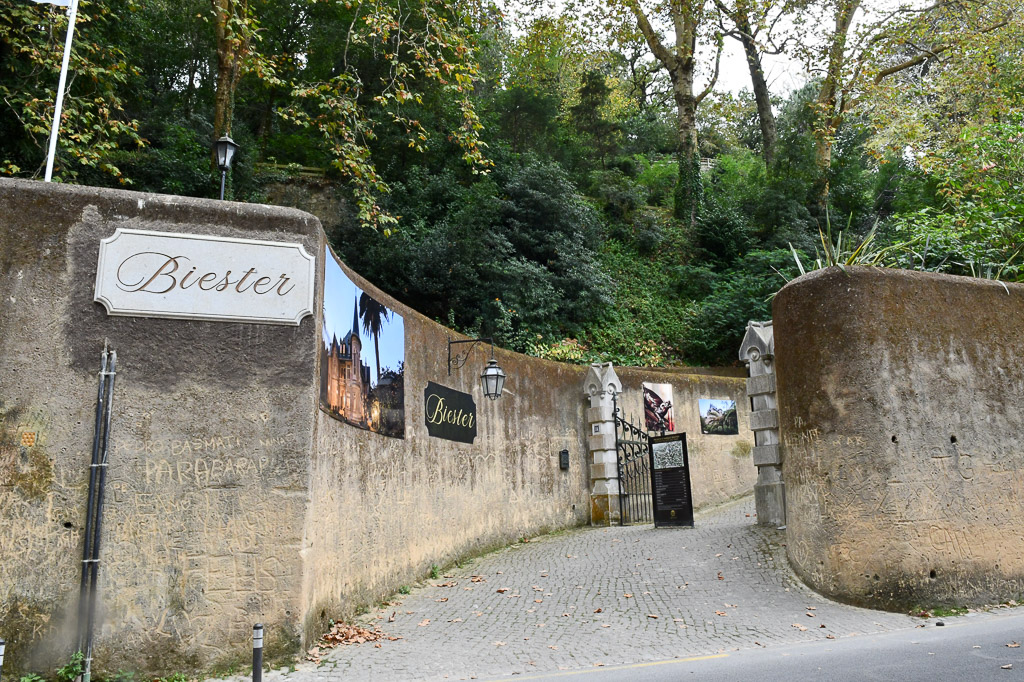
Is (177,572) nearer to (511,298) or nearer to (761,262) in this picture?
(511,298)

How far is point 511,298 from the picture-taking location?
70.2ft

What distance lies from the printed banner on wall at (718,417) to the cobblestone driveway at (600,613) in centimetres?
573

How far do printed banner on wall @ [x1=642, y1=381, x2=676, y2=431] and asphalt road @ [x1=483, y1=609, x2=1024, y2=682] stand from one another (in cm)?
987

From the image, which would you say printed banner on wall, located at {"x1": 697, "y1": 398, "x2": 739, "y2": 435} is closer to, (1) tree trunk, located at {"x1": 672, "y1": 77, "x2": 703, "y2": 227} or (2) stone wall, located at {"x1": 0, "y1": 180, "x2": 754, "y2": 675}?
(2) stone wall, located at {"x1": 0, "y1": 180, "x2": 754, "y2": 675}

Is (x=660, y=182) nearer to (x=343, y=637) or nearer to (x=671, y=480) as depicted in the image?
(x=671, y=480)

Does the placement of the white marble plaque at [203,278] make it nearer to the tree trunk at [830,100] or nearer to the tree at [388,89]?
the tree at [388,89]

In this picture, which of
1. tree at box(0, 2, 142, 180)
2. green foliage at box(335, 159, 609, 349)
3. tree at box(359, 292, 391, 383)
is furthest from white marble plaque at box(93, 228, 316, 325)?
green foliage at box(335, 159, 609, 349)

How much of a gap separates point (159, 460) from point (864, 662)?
6924 mm

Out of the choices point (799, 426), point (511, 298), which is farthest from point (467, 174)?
point (799, 426)

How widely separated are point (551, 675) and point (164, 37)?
25699mm

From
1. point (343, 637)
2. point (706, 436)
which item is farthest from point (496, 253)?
point (343, 637)

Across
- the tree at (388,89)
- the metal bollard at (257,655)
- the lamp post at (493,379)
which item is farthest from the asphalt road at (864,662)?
the tree at (388,89)

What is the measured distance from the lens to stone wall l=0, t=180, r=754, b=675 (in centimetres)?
700

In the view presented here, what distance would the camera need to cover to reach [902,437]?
9.60 meters
